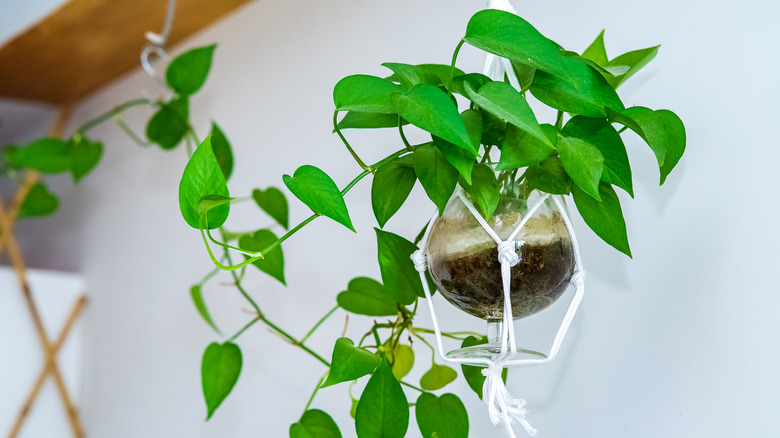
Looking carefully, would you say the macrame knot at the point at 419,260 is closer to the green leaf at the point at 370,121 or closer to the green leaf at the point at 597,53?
the green leaf at the point at 370,121

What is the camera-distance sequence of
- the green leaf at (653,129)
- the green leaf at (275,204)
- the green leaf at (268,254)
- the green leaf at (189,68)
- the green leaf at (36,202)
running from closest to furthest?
the green leaf at (653,129) → the green leaf at (268,254) → the green leaf at (275,204) → the green leaf at (189,68) → the green leaf at (36,202)

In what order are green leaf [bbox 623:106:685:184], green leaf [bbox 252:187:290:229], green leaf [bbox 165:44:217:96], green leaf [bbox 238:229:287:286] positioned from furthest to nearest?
green leaf [bbox 165:44:217:96]
green leaf [bbox 252:187:290:229]
green leaf [bbox 238:229:287:286]
green leaf [bbox 623:106:685:184]

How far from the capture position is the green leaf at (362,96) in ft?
1.97

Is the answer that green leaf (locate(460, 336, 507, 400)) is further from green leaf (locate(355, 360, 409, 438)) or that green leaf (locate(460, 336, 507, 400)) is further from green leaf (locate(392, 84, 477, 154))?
green leaf (locate(392, 84, 477, 154))

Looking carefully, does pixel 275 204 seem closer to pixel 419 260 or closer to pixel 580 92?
pixel 419 260

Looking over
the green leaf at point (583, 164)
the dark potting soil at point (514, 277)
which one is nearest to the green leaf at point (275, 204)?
the dark potting soil at point (514, 277)

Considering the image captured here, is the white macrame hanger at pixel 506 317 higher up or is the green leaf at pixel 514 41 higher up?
the green leaf at pixel 514 41

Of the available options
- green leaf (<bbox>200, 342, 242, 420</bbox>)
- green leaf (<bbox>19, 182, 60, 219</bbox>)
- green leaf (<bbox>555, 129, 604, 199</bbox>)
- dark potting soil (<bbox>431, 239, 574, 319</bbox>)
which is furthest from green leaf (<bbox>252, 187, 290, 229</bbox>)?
green leaf (<bbox>19, 182, 60, 219</bbox>)

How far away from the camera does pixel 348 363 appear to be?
0.68 metres

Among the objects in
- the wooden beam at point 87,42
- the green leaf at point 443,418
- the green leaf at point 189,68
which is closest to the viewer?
the green leaf at point 443,418

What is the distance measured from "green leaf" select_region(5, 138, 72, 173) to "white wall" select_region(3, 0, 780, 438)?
24 centimetres

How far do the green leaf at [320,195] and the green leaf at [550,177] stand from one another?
6.8 inches

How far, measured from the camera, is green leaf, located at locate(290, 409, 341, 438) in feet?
2.65

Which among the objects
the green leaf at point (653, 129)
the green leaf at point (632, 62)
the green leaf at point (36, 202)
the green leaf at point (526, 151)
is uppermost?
the green leaf at point (632, 62)
